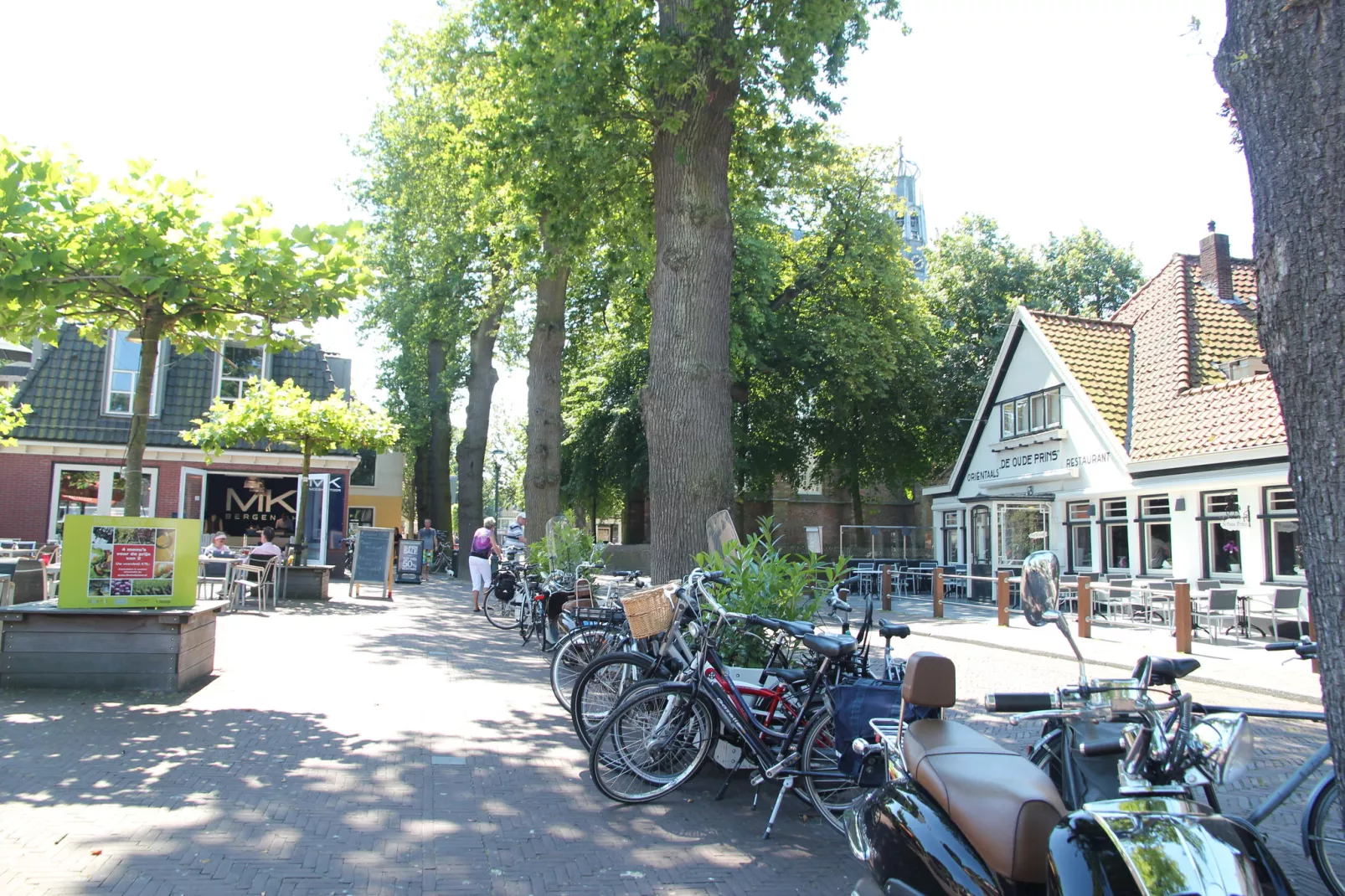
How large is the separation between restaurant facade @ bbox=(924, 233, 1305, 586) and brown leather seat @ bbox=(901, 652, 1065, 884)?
16.3m

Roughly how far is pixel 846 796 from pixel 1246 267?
22839mm

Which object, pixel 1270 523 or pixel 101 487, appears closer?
pixel 1270 523

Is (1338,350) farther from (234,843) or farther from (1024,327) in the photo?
(1024,327)

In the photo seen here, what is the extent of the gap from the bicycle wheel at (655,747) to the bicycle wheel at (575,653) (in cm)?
242

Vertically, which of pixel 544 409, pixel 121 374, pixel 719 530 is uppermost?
pixel 121 374

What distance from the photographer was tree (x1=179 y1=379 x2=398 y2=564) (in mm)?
18828

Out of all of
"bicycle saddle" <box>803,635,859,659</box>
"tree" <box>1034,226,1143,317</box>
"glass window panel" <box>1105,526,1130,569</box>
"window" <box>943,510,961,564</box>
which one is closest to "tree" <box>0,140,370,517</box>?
"bicycle saddle" <box>803,635,859,659</box>

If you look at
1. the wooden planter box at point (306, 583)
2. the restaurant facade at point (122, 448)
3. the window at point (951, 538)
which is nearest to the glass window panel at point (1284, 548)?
the window at point (951, 538)

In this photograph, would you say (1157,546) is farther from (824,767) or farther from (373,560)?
(824,767)

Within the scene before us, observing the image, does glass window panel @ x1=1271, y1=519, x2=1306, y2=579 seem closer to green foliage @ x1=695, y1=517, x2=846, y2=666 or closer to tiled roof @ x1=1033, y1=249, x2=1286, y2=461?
tiled roof @ x1=1033, y1=249, x2=1286, y2=461

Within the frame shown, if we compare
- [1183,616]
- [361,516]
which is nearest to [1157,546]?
[1183,616]

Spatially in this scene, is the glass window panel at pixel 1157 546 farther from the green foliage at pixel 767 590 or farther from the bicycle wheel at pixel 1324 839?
→ the bicycle wheel at pixel 1324 839

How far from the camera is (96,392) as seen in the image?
79.9ft

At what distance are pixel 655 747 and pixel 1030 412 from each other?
22.2 metres
